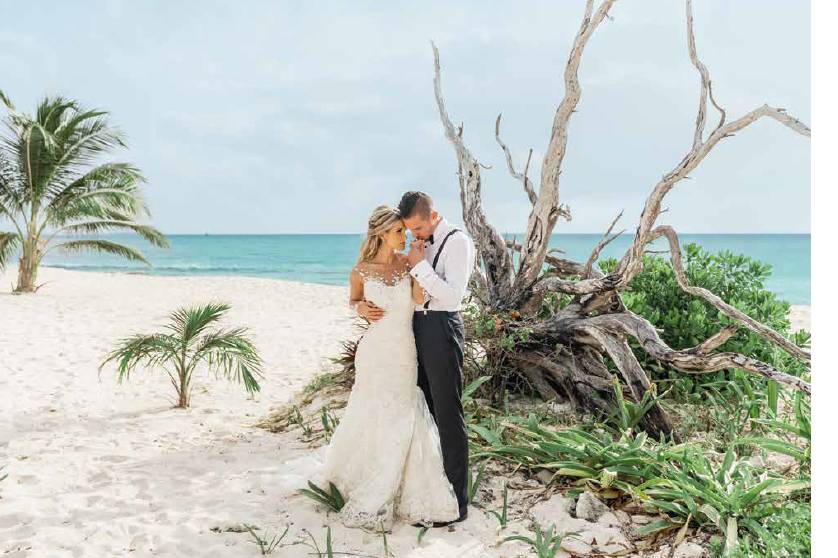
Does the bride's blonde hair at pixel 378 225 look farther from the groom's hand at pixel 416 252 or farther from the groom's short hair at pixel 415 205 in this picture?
the groom's hand at pixel 416 252

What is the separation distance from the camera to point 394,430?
412 centimetres

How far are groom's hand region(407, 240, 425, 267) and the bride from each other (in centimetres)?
6

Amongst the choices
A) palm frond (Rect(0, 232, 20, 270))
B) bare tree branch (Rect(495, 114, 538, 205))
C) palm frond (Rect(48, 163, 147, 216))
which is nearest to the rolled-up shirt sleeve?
bare tree branch (Rect(495, 114, 538, 205))

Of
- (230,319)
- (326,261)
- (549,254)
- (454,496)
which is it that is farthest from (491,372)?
(326,261)

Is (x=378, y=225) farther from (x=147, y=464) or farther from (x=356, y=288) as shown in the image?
(x=147, y=464)

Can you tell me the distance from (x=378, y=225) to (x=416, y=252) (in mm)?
285

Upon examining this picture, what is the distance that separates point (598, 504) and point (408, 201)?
225cm

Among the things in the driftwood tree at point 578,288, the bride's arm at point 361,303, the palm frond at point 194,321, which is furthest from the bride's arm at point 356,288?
the palm frond at point 194,321

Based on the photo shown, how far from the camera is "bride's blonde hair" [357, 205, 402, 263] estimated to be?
12.9 feet

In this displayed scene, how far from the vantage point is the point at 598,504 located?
4266 mm

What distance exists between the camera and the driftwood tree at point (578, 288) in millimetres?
5387

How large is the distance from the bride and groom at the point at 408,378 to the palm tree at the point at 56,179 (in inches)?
602

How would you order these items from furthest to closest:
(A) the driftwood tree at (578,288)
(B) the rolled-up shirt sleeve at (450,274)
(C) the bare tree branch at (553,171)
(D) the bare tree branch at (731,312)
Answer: (C) the bare tree branch at (553,171), (A) the driftwood tree at (578,288), (D) the bare tree branch at (731,312), (B) the rolled-up shirt sleeve at (450,274)

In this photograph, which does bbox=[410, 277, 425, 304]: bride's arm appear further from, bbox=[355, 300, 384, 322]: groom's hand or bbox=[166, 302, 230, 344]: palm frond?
bbox=[166, 302, 230, 344]: palm frond
